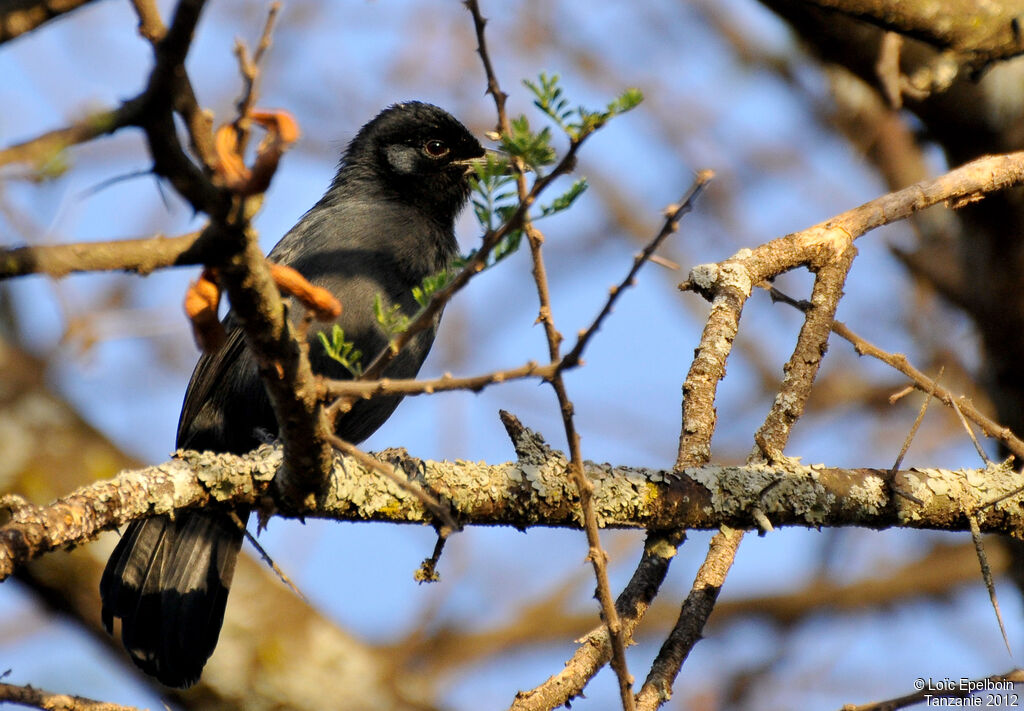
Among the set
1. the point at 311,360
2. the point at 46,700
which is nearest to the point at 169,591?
the point at 311,360

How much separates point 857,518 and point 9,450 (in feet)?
14.4

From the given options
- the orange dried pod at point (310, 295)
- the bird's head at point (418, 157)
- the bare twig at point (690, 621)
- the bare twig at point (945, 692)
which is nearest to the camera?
the orange dried pod at point (310, 295)

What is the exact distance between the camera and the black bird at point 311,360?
4293 millimetres

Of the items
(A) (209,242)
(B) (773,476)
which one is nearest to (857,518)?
(B) (773,476)

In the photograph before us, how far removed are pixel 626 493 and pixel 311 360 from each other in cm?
189

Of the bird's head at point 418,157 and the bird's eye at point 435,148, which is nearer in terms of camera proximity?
the bird's head at point 418,157

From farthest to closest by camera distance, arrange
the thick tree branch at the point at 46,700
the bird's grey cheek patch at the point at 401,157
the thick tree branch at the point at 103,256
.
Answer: the bird's grey cheek patch at the point at 401,157, the thick tree branch at the point at 46,700, the thick tree branch at the point at 103,256

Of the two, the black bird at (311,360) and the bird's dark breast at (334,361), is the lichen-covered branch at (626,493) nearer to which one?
the black bird at (311,360)

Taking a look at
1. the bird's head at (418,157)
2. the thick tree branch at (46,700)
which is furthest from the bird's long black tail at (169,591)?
the bird's head at (418,157)

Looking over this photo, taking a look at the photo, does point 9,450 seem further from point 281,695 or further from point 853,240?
point 853,240

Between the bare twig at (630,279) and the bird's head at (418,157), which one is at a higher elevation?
the bird's head at (418,157)

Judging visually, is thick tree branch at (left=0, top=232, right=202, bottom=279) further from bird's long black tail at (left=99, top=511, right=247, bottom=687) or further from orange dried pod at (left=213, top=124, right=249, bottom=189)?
bird's long black tail at (left=99, top=511, right=247, bottom=687)

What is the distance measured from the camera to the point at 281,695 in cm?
577

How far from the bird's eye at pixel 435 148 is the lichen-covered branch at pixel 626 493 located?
2.91 m
